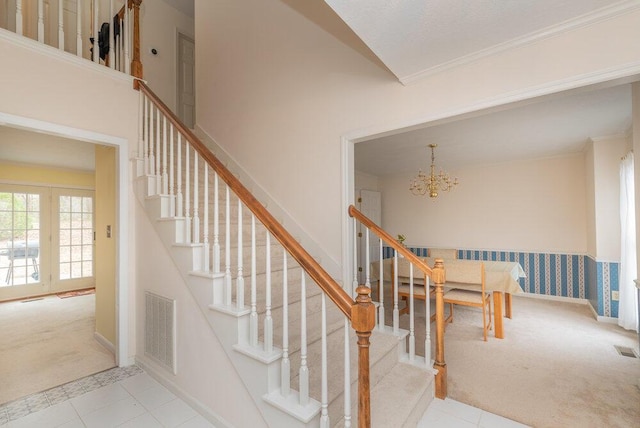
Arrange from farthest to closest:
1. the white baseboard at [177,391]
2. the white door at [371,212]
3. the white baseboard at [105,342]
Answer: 1. the white door at [371,212]
2. the white baseboard at [105,342]
3. the white baseboard at [177,391]

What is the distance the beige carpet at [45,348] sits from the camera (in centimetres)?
248

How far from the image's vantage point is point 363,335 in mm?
1255

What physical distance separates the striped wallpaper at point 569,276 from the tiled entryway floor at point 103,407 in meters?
5.15

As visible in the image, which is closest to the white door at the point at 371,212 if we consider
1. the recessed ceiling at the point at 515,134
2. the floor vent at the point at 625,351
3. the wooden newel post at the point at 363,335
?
the recessed ceiling at the point at 515,134

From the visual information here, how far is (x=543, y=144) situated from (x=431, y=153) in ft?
5.25

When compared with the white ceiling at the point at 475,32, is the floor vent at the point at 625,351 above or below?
below

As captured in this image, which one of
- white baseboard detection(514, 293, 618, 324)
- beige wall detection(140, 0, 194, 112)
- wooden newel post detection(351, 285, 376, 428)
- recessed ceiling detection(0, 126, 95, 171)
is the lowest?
white baseboard detection(514, 293, 618, 324)

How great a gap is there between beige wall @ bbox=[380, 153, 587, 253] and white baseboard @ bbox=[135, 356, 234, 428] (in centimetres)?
568

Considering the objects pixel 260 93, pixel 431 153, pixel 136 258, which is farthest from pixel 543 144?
pixel 136 258

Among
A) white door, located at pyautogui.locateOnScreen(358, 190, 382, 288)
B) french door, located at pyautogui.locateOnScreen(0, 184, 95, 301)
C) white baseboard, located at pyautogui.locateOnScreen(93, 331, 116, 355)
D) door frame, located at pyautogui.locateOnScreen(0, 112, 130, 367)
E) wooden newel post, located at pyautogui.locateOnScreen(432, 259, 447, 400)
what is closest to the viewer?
wooden newel post, located at pyautogui.locateOnScreen(432, 259, 447, 400)

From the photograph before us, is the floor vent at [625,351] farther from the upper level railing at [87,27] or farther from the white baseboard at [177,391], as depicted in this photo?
the upper level railing at [87,27]

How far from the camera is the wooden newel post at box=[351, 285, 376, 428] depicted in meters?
1.24

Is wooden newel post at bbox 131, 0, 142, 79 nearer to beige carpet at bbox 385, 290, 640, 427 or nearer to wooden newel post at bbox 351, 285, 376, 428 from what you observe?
wooden newel post at bbox 351, 285, 376, 428

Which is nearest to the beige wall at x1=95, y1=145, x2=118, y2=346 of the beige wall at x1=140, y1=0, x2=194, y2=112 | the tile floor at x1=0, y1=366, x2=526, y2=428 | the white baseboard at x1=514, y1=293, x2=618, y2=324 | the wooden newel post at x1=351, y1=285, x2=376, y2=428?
the tile floor at x1=0, y1=366, x2=526, y2=428
